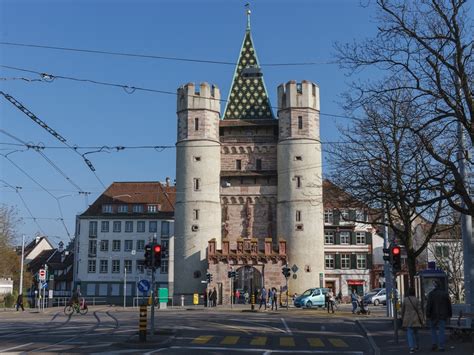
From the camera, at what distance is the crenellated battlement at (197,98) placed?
6488cm

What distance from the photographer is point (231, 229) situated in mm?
65125

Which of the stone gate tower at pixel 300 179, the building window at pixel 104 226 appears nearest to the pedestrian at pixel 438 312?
the stone gate tower at pixel 300 179

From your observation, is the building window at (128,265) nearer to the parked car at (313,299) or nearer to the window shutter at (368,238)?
the window shutter at (368,238)

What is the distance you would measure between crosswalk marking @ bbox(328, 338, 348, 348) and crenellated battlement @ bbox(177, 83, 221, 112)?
4463cm

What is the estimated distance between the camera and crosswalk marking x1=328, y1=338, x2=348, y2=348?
19997mm

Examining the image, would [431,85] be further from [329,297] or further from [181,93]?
[181,93]

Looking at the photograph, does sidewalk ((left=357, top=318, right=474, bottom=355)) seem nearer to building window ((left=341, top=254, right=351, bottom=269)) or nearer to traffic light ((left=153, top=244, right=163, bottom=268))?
traffic light ((left=153, top=244, right=163, bottom=268))

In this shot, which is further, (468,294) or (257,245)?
(257,245)

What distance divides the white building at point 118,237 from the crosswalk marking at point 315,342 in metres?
59.4

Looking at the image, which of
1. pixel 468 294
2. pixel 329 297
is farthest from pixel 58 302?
pixel 468 294

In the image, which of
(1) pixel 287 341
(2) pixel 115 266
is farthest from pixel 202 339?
(2) pixel 115 266

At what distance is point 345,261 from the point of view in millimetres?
72062

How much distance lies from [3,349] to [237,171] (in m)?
49.7

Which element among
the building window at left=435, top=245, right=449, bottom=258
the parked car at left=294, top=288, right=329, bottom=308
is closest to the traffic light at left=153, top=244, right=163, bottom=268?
the parked car at left=294, top=288, right=329, bottom=308
